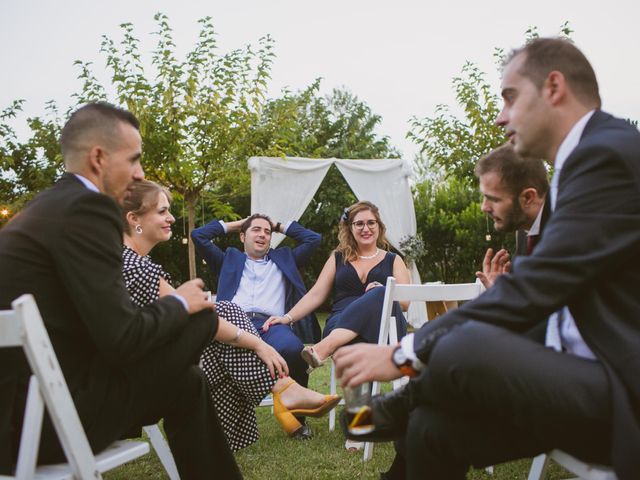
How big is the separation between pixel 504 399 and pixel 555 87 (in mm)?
921

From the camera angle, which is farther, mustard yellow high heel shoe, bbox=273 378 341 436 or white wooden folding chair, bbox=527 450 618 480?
mustard yellow high heel shoe, bbox=273 378 341 436

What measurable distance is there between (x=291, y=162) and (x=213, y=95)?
1.98 metres

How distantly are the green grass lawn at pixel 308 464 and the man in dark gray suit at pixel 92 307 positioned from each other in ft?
4.88

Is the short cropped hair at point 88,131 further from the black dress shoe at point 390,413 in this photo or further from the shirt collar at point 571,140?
the shirt collar at point 571,140

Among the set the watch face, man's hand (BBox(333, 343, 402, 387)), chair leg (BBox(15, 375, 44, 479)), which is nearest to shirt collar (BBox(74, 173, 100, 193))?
chair leg (BBox(15, 375, 44, 479))

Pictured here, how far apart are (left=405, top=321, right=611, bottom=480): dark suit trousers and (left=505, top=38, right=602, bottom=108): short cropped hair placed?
770 mm

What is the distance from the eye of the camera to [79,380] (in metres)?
2.13

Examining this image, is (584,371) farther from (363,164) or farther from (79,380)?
(363,164)

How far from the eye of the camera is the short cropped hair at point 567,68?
→ 182 centimetres

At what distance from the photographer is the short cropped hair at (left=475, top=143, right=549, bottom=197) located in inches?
124

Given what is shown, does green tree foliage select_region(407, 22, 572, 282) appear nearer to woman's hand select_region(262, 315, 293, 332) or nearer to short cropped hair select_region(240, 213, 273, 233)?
short cropped hair select_region(240, 213, 273, 233)

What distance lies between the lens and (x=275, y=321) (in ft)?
17.0

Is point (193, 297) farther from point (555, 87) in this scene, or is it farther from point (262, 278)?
point (262, 278)

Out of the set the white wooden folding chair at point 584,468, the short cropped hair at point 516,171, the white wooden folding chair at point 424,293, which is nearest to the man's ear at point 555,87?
the white wooden folding chair at point 584,468
